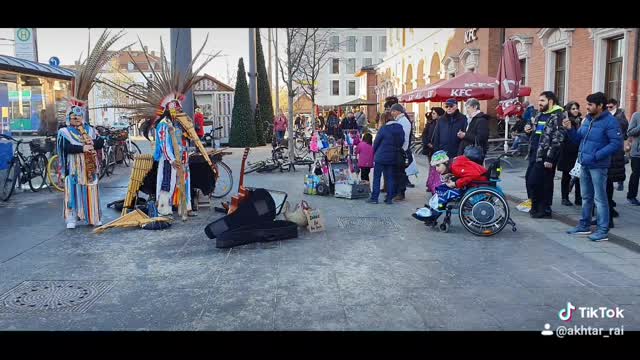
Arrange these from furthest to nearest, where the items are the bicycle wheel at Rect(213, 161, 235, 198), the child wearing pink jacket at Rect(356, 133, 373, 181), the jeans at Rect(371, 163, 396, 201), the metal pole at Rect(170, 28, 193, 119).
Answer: the child wearing pink jacket at Rect(356, 133, 373, 181) < the bicycle wheel at Rect(213, 161, 235, 198) < the metal pole at Rect(170, 28, 193, 119) < the jeans at Rect(371, 163, 396, 201)

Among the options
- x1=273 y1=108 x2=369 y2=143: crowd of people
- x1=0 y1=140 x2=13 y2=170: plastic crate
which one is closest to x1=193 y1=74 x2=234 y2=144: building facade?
x1=273 y1=108 x2=369 y2=143: crowd of people

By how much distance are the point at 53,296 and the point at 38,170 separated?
743 cm

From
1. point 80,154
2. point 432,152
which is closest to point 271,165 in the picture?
point 432,152

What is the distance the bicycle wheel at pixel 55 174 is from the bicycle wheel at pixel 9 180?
2.94 feet

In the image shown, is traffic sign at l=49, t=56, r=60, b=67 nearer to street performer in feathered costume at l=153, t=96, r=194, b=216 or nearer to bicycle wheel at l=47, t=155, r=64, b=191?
bicycle wheel at l=47, t=155, r=64, b=191

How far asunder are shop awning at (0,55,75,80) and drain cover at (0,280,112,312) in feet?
26.2

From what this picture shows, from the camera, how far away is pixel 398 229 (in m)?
7.77

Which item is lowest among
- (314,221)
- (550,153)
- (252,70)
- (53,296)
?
(53,296)

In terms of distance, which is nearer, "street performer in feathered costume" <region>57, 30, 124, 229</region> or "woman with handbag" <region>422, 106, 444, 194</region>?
"street performer in feathered costume" <region>57, 30, 124, 229</region>

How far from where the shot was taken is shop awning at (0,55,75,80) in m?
11.6

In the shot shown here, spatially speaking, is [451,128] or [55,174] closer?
[451,128]

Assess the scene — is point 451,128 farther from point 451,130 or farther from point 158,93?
point 158,93

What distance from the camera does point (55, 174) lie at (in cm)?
1202

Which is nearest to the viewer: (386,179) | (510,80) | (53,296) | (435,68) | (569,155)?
(53,296)
